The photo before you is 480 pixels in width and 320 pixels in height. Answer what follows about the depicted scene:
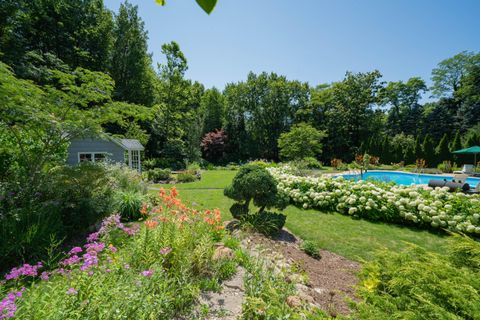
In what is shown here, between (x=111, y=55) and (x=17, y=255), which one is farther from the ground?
(x=111, y=55)

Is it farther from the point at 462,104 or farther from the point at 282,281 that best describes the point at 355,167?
the point at 462,104

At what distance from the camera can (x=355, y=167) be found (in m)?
17.6

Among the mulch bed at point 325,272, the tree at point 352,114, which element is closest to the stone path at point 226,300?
the mulch bed at point 325,272

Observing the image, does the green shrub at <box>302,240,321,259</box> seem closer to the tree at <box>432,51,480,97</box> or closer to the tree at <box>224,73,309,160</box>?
the tree at <box>224,73,309,160</box>

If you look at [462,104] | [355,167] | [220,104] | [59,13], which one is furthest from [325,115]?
[59,13]

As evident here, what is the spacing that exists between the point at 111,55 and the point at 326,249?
23483mm

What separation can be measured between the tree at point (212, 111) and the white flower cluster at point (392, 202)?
2267 cm

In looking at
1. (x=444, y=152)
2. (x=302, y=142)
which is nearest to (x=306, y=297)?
(x=302, y=142)

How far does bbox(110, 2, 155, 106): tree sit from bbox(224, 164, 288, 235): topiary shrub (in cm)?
1938

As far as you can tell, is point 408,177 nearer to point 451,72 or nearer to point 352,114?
point 352,114

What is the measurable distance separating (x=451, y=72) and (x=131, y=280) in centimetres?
4400

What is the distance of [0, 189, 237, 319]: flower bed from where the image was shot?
1477mm

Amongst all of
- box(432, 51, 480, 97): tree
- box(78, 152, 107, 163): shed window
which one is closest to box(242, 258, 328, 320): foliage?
box(78, 152, 107, 163): shed window

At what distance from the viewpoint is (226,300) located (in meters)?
2.23
